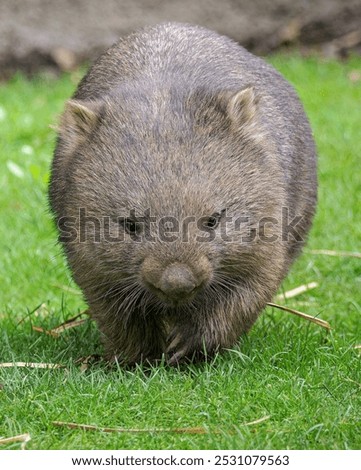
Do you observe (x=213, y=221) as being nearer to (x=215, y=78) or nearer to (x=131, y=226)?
(x=131, y=226)

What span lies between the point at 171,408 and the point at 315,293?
95.6 inches

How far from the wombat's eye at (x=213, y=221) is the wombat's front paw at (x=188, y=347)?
79 cm

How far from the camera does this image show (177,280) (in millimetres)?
4250

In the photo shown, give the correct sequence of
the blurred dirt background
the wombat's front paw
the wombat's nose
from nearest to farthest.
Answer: the wombat's nose, the wombat's front paw, the blurred dirt background

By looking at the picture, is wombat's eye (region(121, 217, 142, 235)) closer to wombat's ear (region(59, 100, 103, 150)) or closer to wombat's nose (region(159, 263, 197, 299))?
wombat's nose (region(159, 263, 197, 299))

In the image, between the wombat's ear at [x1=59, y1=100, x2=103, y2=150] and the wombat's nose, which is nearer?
the wombat's nose

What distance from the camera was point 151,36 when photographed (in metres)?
5.66

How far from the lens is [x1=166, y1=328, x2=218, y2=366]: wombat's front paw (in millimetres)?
5070

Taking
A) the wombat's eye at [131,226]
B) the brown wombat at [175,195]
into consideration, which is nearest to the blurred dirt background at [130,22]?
the brown wombat at [175,195]

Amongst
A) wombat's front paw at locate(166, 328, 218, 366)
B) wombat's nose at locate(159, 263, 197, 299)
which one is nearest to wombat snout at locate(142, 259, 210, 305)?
wombat's nose at locate(159, 263, 197, 299)

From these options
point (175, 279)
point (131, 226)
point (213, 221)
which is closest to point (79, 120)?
point (131, 226)

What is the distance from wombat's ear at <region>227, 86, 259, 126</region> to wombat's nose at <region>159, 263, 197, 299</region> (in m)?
0.91

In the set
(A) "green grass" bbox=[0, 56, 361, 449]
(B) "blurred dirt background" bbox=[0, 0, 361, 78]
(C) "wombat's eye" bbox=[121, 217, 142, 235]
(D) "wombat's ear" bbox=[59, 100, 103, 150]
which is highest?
(B) "blurred dirt background" bbox=[0, 0, 361, 78]

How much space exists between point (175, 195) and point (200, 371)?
3.32 feet
